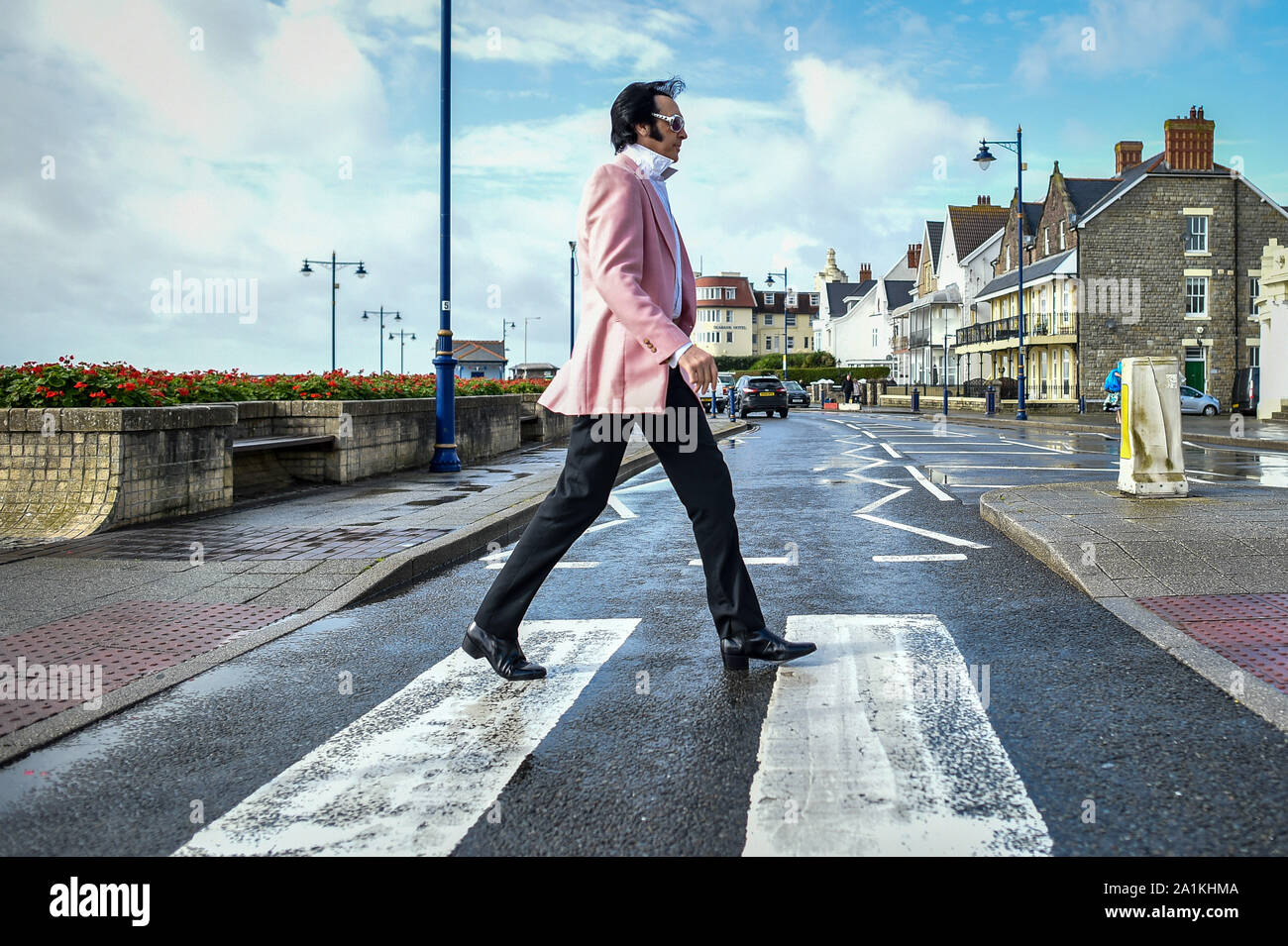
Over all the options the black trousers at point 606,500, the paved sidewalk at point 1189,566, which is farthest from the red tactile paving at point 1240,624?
the black trousers at point 606,500

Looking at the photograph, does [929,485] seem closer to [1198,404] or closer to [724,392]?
[1198,404]

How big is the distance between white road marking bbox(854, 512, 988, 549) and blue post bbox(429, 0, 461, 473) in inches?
237

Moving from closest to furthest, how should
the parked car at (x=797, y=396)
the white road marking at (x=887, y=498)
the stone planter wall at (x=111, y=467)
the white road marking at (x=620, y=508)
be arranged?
the stone planter wall at (x=111, y=467) → the white road marking at (x=620, y=508) → the white road marking at (x=887, y=498) → the parked car at (x=797, y=396)

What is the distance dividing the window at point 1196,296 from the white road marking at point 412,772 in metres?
48.6

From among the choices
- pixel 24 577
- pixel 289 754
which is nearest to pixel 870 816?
pixel 289 754

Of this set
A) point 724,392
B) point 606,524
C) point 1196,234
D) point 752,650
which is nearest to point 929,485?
point 606,524

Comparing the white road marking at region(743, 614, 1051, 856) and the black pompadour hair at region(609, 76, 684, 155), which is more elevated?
the black pompadour hair at region(609, 76, 684, 155)

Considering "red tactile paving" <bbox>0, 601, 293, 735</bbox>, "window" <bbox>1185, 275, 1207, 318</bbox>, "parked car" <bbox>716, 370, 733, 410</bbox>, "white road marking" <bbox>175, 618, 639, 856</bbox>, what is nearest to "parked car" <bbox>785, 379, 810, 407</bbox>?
"parked car" <bbox>716, 370, 733, 410</bbox>

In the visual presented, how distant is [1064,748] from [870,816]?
2.82ft

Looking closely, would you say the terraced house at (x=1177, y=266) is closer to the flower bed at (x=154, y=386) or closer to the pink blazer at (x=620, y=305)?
the flower bed at (x=154, y=386)

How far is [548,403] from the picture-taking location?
4.12 m

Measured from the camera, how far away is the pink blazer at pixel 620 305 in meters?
3.87

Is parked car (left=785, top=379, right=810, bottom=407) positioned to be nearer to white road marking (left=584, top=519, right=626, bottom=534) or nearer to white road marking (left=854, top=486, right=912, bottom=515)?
white road marking (left=854, top=486, right=912, bottom=515)

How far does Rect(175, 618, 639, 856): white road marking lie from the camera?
2.72m
